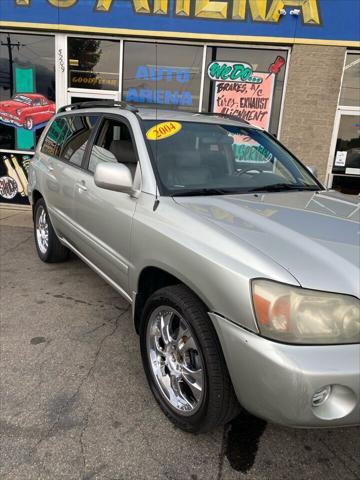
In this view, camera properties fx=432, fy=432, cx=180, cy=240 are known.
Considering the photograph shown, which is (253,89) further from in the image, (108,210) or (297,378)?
(297,378)

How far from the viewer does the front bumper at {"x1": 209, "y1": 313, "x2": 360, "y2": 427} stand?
5.77ft

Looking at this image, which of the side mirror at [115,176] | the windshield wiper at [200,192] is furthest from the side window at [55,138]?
the windshield wiper at [200,192]

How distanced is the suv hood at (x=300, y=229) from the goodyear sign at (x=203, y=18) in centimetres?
536

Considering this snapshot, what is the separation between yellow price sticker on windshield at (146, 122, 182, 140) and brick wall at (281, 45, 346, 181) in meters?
4.87

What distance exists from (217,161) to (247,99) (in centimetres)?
508

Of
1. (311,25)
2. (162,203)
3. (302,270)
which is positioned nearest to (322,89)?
(311,25)

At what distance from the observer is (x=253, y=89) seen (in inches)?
306

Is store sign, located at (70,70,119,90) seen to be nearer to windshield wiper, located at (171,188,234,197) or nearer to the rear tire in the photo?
the rear tire

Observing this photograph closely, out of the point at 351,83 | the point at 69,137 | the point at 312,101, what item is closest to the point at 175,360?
the point at 69,137

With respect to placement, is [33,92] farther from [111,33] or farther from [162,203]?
[162,203]

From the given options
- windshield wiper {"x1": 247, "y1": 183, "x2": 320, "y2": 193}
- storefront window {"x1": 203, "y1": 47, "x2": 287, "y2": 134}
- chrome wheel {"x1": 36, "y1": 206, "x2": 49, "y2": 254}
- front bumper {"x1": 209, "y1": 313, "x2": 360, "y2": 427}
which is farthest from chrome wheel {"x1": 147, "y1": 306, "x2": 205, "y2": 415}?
storefront window {"x1": 203, "y1": 47, "x2": 287, "y2": 134}

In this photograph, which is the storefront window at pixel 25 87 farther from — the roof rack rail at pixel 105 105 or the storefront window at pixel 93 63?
the roof rack rail at pixel 105 105

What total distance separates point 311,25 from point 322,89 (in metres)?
1.05

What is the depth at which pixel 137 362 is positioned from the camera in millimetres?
3150
